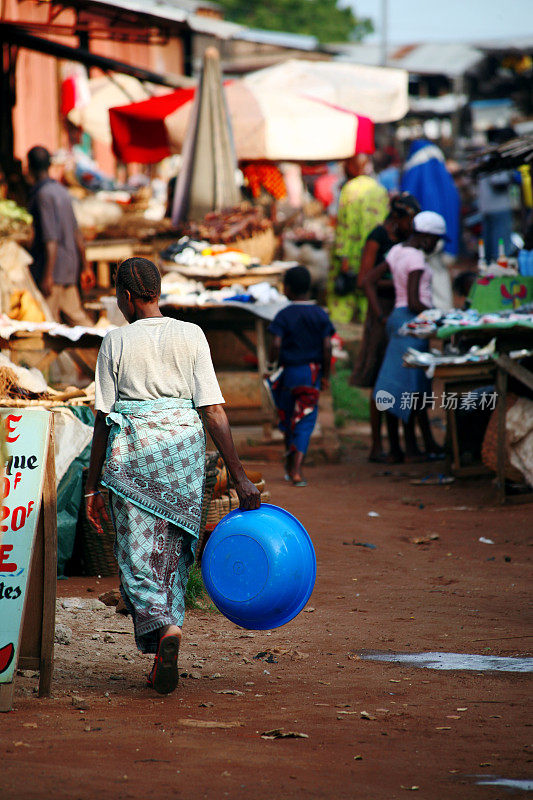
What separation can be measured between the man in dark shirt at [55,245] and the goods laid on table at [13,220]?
299 millimetres

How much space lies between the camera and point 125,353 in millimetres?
4133

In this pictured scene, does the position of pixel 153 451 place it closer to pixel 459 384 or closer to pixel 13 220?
pixel 459 384

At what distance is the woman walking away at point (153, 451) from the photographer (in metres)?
4.09

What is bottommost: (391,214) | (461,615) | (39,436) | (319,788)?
(461,615)

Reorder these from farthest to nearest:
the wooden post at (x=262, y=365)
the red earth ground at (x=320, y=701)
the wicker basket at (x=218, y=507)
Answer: the wooden post at (x=262, y=365) < the wicker basket at (x=218, y=507) < the red earth ground at (x=320, y=701)

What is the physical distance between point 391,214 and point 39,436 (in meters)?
6.05

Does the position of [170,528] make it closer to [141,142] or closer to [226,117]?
[226,117]

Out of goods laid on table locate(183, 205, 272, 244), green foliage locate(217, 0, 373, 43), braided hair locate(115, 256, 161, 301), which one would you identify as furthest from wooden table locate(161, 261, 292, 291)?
green foliage locate(217, 0, 373, 43)

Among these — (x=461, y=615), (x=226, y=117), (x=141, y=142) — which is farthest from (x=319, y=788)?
(x=141, y=142)

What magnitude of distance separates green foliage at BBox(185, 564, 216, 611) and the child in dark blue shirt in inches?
113

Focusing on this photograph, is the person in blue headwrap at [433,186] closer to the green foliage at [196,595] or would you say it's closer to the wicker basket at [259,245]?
Result: the wicker basket at [259,245]

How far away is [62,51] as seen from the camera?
13242mm

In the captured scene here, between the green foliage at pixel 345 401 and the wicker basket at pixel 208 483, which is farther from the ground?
the wicker basket at pixel 208 483

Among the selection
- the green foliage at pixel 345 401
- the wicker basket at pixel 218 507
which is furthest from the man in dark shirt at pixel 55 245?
the wicker basket at pixel 218 507
